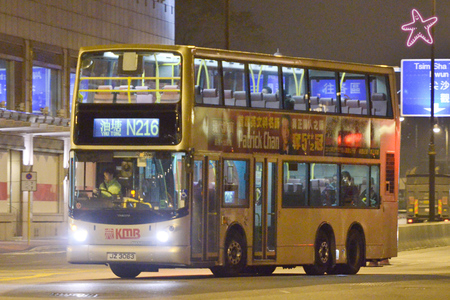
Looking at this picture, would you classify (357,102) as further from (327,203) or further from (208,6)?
(208,6)

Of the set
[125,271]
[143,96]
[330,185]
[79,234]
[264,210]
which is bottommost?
[125,271]

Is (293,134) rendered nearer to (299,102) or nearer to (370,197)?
(299,102)

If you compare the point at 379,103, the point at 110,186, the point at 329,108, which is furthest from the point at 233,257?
the point at 379,103

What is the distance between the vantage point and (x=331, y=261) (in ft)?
69.7

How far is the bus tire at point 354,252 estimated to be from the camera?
2175 centimetres

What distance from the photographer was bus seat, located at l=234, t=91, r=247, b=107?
1921 cm

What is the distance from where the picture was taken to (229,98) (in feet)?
62.5

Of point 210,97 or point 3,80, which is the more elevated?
point 3,80

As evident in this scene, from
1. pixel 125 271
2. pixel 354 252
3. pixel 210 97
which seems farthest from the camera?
pixel 354 252

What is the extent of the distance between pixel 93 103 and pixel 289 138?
440cm

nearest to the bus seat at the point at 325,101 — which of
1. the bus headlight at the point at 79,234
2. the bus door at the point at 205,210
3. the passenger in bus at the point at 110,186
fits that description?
the bus door at the point at 205,210

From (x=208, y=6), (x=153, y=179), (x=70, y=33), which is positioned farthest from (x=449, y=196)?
(x=153, y=179)

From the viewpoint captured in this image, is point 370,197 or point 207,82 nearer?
point 207,82

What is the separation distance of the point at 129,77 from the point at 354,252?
6.92m
